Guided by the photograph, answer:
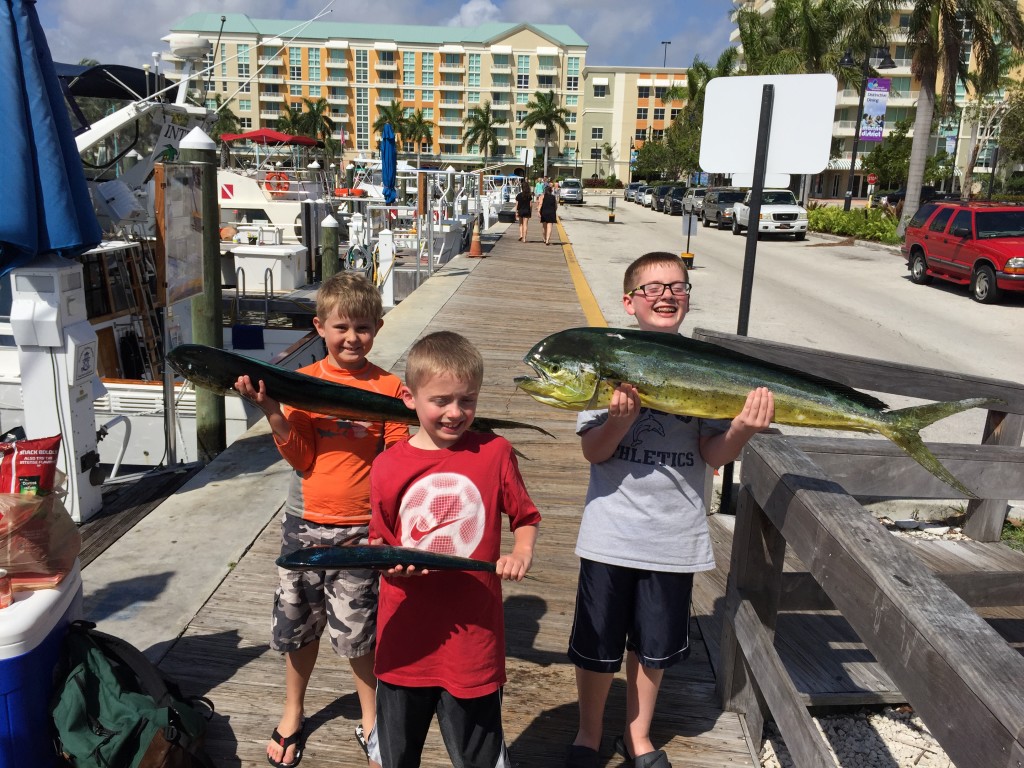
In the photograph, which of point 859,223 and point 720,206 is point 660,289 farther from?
point 720,206

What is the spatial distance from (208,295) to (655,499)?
5.16 meters

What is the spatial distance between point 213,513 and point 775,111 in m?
4.21

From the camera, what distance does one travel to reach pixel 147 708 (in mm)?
2395

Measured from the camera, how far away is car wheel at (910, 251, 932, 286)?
63.3 ft

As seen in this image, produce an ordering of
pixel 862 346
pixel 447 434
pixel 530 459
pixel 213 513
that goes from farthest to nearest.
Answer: pixel 862 346 → pixel 530 459 → pixel 213 513 → pixel 447 434

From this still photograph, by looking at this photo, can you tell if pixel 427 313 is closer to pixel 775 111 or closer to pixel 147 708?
pixel 775 111

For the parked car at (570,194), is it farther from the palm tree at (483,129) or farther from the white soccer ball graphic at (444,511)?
the white soccer ball graphic at (444,511)

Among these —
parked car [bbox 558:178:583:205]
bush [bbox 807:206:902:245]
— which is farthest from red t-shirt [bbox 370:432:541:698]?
parked car [bbox 558:178:583:205]

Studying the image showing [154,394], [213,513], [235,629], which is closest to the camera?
[235,629]

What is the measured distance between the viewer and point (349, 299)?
2.65 metres

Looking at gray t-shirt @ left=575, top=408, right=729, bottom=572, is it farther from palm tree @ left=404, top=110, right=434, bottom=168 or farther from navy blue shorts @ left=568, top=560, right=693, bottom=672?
palm tree @ left=404, top=110, right=434, bottom=168

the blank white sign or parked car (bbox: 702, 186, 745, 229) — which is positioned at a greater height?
the blank white sign

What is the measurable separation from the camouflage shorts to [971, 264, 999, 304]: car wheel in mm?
17111

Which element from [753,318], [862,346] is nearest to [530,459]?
[862,346]
